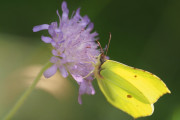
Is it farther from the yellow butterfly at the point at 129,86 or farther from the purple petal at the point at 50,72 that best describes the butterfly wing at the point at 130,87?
the purple petal at the point at 50,72

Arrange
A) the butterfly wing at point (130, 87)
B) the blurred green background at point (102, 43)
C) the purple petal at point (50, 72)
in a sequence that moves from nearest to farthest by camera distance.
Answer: the purple petal at point (50, 72) → the butterfly wing at point (130, 87) → the blurred green background at point (102, 43)

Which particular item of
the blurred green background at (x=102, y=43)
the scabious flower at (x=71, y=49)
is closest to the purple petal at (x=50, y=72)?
the scabious flower at (x=71, y=49)

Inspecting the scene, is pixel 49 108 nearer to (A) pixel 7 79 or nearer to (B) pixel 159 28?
(A) pixel 7 79

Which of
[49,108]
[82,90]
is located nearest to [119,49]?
[49,108]

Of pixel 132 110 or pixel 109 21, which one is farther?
pixel 109 21

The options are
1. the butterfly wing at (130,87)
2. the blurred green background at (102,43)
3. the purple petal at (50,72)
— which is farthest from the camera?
the blurred green background at (102,43)

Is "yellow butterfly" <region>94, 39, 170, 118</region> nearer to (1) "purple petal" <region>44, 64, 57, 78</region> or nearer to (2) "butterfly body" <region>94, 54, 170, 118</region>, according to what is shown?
(2) "butterfly body" <region>94, 54, 170, 118</region>
